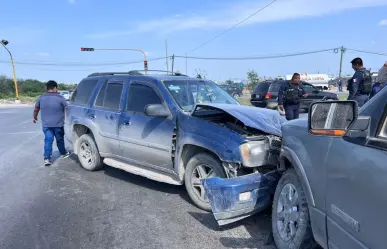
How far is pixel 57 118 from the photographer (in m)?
7.52

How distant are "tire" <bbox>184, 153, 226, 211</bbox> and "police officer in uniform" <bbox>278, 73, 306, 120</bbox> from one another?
5.54 meters

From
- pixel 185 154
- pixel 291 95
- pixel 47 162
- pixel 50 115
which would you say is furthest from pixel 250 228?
pixel 291 95

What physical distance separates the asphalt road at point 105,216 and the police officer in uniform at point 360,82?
16.1ft

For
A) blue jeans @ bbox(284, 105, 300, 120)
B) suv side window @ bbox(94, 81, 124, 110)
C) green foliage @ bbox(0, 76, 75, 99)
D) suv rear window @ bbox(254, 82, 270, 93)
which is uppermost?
suv side window @ bbox(94, 81, 124, 110)

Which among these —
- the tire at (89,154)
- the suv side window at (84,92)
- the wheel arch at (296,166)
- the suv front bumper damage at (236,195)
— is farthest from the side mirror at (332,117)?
the suv side window at (84,92)

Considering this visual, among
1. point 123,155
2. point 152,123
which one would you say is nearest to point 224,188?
point 152,123

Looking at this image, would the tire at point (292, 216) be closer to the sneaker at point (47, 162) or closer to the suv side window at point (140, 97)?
the suv side window at point (140, 97)

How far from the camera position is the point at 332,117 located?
8.38 feet

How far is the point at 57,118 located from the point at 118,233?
14.1 feet

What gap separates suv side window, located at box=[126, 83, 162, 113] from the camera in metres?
5.42

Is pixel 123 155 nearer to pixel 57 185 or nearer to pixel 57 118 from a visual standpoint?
pixel 57 185

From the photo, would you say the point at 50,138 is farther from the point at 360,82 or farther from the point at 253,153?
the point at 360,82

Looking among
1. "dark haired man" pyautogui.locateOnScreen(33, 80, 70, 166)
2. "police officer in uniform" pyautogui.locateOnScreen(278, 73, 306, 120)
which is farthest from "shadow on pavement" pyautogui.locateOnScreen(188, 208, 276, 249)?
"police officer in uniform" pyautogui.locateOnScreen(278, 73, 306, 120)

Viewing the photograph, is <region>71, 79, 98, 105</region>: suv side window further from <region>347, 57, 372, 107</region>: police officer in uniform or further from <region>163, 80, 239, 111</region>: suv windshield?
<region>347, 57, 372, 107</region>: police officer in uniform
